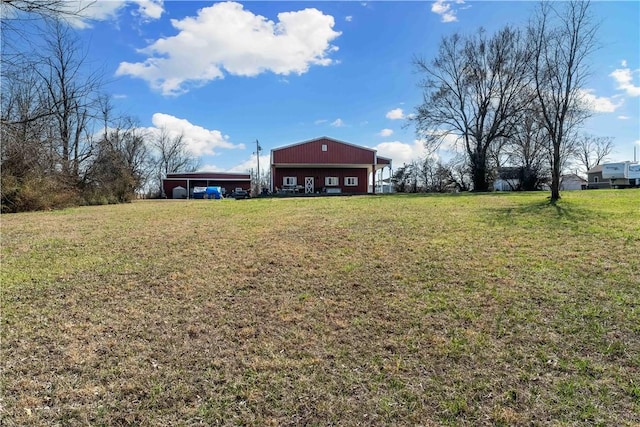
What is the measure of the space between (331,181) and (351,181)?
6.20 feet

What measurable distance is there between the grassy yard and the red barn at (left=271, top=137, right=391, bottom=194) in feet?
77.8

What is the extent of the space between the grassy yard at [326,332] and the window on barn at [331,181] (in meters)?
25.7

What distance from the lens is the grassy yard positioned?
9.23 feet

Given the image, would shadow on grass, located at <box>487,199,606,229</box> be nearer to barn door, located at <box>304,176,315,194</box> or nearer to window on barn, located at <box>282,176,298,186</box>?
barn door, located at <box>304,176,315,194</box>

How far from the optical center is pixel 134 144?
1665 inches

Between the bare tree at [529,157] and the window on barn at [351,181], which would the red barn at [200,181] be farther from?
the bare tree at [529,157]

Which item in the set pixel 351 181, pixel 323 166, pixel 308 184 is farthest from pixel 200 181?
pixel 351 181

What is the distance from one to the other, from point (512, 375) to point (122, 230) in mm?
8472

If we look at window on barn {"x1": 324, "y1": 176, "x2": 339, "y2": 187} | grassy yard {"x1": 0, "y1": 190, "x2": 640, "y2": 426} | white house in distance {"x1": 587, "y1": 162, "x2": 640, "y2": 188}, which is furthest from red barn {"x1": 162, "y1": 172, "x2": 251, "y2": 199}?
white house in distance {"x1": 587, "y1": 162, "x2": 640, "y2": 188}

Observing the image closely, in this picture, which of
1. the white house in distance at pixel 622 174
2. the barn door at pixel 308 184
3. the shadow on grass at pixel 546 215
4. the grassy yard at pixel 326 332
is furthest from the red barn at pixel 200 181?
the white house in distance at pixel 622 174

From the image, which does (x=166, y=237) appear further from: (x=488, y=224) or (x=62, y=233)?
(x=488, y=224)

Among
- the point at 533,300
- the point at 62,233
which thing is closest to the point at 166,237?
the point at 62,233

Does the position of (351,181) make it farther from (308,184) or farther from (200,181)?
(200,181)

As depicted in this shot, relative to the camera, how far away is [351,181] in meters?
33.3
